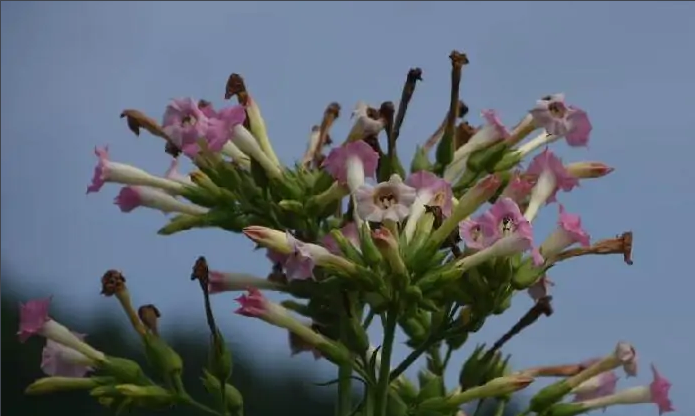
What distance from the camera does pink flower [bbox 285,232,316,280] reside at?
72.7 inches

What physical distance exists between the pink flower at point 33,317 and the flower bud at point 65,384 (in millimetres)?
79

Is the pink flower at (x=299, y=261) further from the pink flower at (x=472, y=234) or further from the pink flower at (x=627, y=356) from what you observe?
the pink flower at (x=627, y=356)

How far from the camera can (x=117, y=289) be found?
6.89ft

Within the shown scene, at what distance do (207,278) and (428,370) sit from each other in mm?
413

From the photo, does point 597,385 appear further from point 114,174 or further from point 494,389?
point 114,174

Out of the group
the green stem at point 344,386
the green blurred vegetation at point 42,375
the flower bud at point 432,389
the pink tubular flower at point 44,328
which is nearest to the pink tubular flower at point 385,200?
the green stem at point 344,386

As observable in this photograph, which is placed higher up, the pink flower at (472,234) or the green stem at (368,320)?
the pink flower at (472,234)

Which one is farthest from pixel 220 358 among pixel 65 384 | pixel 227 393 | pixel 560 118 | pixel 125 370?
pixel 560 118

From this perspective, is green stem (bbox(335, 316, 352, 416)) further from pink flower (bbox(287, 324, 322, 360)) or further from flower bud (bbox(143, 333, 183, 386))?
flower bud (bbox(143, 333, 183, 386))

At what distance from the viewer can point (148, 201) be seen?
2160 millimetres

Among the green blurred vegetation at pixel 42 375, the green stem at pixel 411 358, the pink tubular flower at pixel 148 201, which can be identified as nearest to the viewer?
the green stem at pixel 411 358

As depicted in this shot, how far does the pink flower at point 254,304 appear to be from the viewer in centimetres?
195

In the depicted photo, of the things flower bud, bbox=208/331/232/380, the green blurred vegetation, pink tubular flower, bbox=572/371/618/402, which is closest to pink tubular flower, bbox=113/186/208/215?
flower bud, bbox=208/331/232/380

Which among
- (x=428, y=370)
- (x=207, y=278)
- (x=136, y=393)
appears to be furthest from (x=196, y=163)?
(x=428, y=370)
